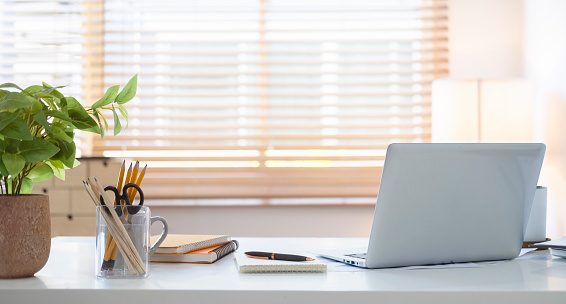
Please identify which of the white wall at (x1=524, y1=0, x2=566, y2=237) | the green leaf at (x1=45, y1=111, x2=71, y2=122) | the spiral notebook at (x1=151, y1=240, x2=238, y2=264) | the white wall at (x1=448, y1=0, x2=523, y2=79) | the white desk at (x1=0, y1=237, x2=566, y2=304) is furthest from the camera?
the white wall at (x1=448, y1=0, x2=523, y2=79)

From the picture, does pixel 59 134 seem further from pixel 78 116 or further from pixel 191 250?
pixel 191 250

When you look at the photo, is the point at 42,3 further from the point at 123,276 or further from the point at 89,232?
the point at 123,276

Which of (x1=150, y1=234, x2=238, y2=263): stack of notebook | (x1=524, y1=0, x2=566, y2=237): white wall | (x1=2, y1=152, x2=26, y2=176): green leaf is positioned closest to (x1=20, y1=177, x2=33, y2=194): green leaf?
(x1=2, y1=152, x2=26, y2=176): green leaf

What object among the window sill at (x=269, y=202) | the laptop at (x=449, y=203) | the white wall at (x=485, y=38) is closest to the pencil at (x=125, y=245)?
the laptop at (x=449, y=203)

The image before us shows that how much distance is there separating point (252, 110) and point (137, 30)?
0.62 metres

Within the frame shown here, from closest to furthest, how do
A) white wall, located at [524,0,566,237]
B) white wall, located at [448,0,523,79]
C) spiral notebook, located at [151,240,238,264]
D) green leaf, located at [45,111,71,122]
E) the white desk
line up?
1. the white desk
2. green leaf, located at [45,111,71,122]
3. spiral notebook, located at [151,240,238,264]
4. white wall, located at [524,0,566,237]
5. white wall, located at [448,0,523,79]

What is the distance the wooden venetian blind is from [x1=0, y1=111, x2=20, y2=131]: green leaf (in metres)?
1.87

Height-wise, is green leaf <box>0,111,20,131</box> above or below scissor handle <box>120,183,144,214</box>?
above

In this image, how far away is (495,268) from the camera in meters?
1.05

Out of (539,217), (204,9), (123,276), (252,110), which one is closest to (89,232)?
(252,110)

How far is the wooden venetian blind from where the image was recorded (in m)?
2.76

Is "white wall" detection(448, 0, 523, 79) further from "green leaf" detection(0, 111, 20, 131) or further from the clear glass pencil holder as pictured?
"green leaf" detection(0, 111, 20, 131)

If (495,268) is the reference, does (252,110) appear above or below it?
above

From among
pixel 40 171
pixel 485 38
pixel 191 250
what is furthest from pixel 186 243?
pixel 485 38
